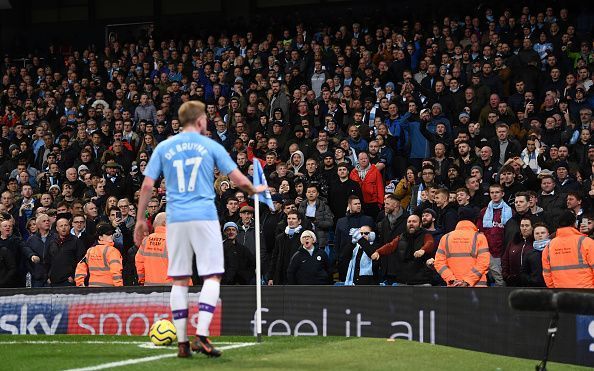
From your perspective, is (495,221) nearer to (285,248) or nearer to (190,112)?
(285,248)

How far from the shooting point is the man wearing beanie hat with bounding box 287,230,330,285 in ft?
55.2

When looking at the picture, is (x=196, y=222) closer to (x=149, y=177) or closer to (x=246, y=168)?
(x=149, y=177)

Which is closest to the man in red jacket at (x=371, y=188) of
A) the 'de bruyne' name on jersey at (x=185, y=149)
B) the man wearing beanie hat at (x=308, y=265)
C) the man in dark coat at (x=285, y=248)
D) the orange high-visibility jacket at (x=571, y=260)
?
the man in dark coat at (x=285, y=248)

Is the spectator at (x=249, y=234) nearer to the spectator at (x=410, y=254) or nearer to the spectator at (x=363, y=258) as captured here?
the spectator at (x=363, y=258)

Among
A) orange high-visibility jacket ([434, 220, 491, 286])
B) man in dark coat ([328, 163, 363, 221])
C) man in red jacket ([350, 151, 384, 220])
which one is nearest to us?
orange high-visibility jacket ([434, 220, 491, 286])

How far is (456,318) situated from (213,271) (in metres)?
5.60

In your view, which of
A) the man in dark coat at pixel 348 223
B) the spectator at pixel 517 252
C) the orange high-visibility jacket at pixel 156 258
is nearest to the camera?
the spectator at pixel 517 252

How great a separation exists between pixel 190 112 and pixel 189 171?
0.56 metres

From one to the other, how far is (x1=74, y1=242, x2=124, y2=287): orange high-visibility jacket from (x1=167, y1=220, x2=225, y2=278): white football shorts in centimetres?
718

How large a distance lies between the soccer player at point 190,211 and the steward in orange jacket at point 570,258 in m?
5.99

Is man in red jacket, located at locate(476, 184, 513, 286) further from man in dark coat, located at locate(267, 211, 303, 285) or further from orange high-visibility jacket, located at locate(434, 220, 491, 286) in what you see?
man in dark coat, located at locate(267, 211, 303, 285)

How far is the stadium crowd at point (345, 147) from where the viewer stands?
1650 cm

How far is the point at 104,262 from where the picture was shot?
656 inches

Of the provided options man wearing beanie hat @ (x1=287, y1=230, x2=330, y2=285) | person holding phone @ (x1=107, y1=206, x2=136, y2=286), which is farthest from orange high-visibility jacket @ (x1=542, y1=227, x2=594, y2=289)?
person holding phone @ (x1=107, y1=206, x2=136, y2=286)
